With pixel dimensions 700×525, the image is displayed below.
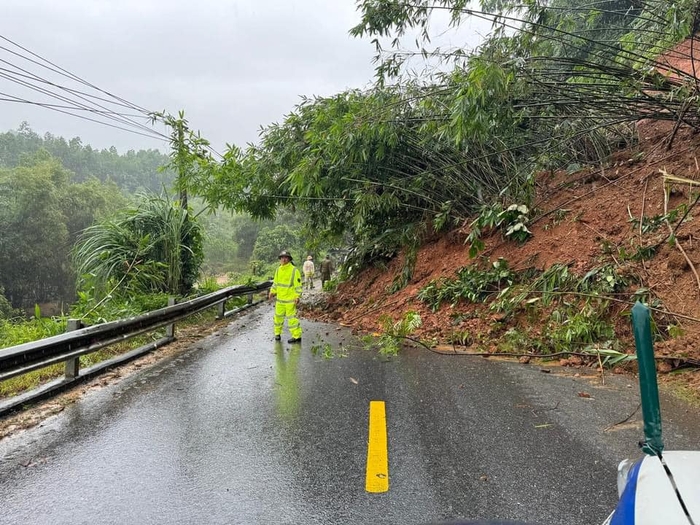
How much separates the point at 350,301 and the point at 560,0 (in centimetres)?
1375

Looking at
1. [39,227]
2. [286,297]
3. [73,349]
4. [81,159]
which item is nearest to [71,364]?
[73,349]

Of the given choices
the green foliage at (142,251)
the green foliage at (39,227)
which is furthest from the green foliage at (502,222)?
the green foliage at (39,227)

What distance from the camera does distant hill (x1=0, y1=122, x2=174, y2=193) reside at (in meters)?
73.3

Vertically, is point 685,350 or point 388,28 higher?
point 388,28

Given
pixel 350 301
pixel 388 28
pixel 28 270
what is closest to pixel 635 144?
pixel 388 28

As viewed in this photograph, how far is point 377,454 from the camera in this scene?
3232mm

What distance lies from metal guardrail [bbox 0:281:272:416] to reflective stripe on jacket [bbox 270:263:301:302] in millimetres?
1721

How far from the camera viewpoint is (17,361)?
4066mm

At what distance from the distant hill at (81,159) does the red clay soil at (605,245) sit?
6476 centimetres

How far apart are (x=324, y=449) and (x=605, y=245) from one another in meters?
5.76

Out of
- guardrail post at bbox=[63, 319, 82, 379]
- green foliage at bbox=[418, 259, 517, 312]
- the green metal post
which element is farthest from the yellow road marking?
green foliage at bbox=[418, 259, 517, 312]

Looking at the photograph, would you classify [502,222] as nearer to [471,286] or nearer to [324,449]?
[471,286]

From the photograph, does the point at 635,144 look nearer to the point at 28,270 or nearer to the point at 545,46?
the point at 545,46

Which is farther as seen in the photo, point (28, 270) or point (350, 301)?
point (28, 270)
